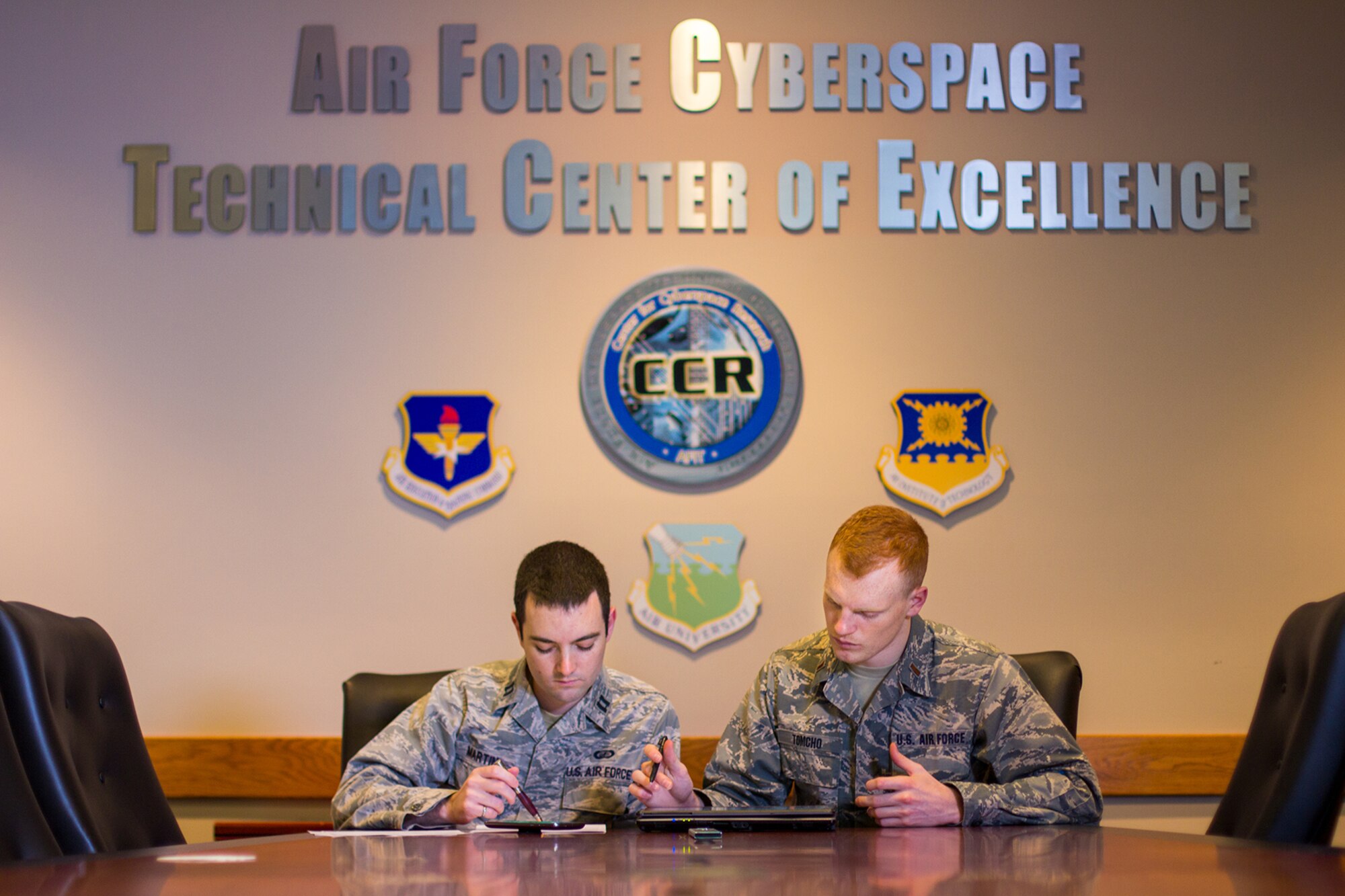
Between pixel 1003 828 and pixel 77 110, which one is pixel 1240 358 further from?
pixel 77 110

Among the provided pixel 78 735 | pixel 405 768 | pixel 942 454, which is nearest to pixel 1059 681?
pixel 942 454

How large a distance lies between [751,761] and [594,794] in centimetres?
35

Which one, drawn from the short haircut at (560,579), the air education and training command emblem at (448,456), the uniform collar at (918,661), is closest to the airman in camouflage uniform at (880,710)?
the uniform collar at (918,661)

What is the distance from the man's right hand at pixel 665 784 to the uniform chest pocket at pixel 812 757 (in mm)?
333

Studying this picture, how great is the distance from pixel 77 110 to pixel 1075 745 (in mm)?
3264

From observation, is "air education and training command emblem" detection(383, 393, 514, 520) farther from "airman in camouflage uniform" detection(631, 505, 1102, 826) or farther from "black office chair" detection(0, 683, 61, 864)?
"black office chair" detection(0, 683, 61, 864)

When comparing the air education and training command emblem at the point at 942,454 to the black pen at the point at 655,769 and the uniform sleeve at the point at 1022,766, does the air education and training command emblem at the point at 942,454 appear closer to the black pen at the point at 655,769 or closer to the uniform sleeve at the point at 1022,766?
the uniform sleeve at the point at 1022,766

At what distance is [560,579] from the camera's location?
8.23 feet

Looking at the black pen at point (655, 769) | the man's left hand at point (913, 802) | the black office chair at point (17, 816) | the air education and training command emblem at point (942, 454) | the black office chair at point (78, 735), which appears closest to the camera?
the black office chair at point (17, 816)

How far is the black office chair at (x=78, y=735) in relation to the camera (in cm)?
176

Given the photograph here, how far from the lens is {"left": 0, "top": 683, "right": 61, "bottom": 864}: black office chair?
1648 millimetres

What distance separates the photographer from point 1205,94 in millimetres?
3535

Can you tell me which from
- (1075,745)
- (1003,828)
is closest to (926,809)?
(1003,828)

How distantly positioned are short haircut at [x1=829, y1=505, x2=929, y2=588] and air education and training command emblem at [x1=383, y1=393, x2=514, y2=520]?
4.19 feet
